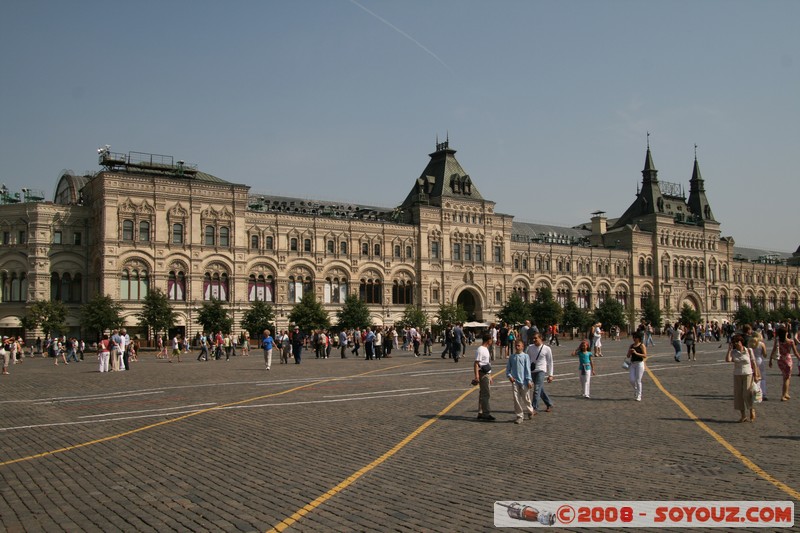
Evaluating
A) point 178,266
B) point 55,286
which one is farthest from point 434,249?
point 55,286

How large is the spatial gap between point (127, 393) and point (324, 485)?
15.1 meters

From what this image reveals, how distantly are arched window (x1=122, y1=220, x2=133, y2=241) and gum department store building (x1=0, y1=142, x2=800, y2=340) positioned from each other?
0.08m

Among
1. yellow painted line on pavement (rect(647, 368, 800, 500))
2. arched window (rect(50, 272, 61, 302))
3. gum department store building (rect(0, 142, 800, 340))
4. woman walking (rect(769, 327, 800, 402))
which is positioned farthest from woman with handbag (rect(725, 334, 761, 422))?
arched window (rect(50, 272, 61, 302))

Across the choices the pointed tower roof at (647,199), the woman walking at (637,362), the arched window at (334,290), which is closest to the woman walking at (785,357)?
the woman walking at (637,362)

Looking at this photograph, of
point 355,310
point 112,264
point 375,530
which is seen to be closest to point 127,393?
point 375,530

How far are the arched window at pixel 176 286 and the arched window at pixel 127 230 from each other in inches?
177

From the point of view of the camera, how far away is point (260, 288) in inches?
2670

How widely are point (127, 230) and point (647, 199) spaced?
244 feet

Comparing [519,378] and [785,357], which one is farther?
[785,357]

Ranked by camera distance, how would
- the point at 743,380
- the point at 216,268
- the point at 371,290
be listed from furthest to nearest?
1. the point at 371,290
2. the point at 216,268
3. the point at 743,380

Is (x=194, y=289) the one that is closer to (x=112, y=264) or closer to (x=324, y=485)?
(x=112, y=264)

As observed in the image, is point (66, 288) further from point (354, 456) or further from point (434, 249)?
point (354, 456)

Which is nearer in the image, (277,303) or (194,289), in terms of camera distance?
(194,289)

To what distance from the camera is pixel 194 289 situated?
2483 inches
